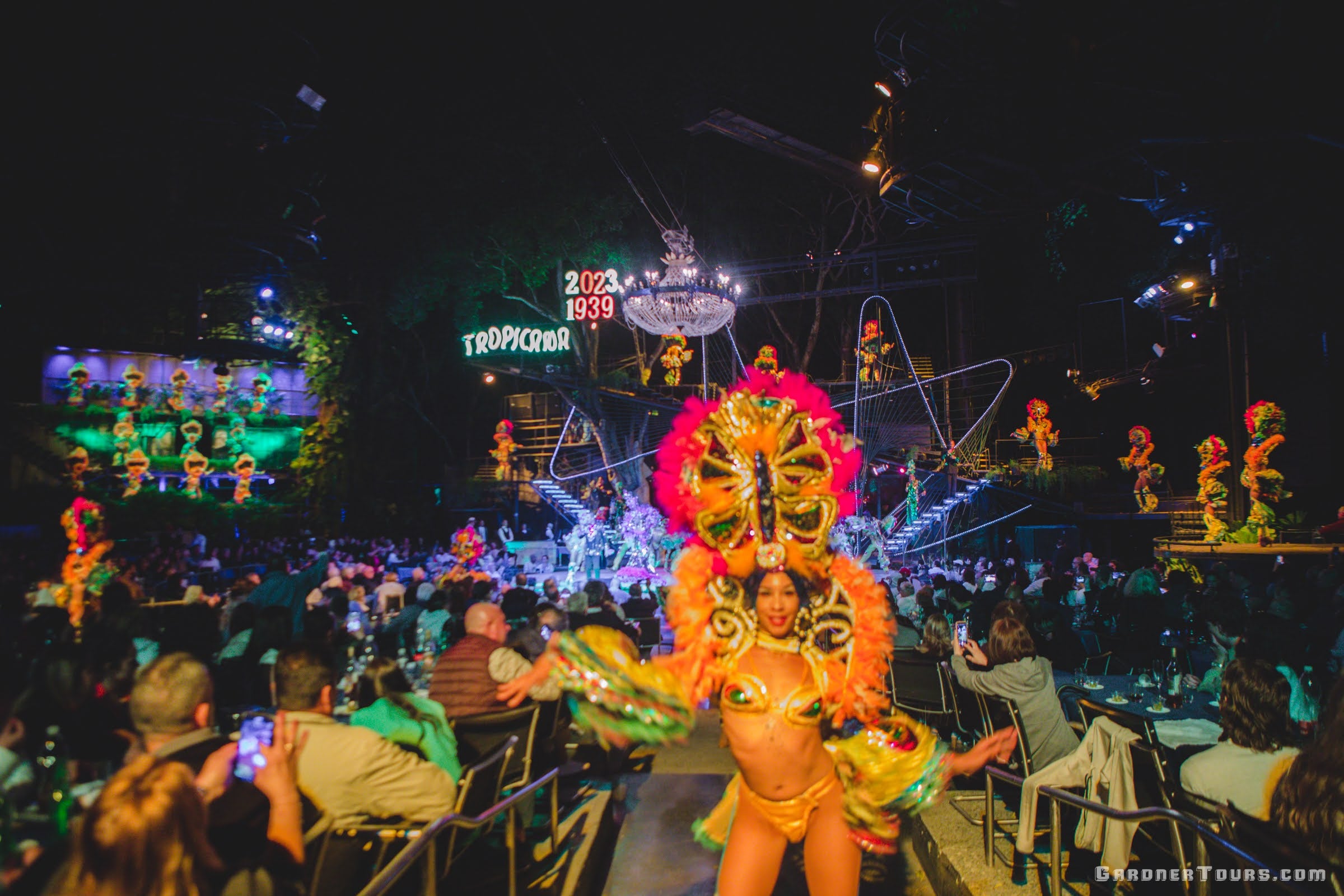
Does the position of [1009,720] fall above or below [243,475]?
below

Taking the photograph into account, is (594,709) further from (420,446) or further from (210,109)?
(420,446)

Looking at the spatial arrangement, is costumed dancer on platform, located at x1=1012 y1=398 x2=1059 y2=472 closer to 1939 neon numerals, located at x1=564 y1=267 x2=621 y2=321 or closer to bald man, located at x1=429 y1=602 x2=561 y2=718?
1939 neon numerals, located at x1=564 y1=267 x2=621 y2=321

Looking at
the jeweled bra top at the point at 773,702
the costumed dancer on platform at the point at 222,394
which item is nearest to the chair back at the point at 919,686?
the jeweled bra top at the point at 773,702

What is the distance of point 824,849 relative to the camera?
10.0 feet

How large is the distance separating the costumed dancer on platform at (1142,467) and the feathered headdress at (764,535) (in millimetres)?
18918

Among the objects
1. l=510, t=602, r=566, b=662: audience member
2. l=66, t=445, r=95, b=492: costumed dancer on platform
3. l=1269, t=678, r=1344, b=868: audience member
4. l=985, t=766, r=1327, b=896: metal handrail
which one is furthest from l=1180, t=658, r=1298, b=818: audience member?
l=66, t=445, r=95, b=492: costumed dancer on platform

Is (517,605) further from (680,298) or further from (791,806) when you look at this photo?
(680,298)

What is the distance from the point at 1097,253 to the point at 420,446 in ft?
86.1

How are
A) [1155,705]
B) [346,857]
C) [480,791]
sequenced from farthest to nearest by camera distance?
[1155,705]
[480,791]
[346,857]

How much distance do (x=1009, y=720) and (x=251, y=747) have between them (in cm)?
366

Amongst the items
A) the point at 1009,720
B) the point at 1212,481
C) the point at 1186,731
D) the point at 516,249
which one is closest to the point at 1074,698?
the point at 1186,731

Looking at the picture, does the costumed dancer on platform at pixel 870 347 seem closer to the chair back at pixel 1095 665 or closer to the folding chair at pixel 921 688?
the chair back at pixel 1095 665

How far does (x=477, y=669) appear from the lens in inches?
163

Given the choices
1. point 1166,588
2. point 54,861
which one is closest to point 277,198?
point 54,861
